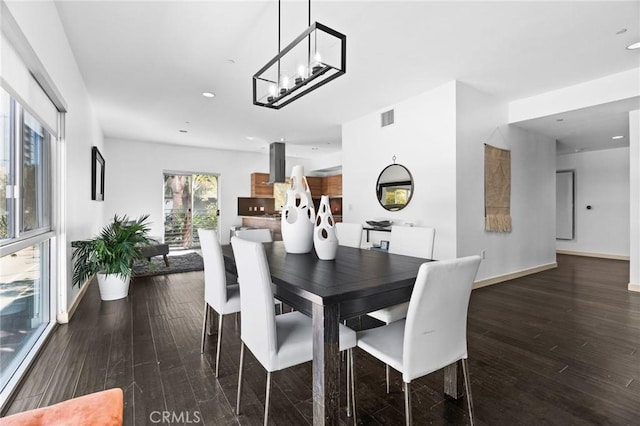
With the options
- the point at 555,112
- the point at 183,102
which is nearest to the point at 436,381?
the point at 555,112

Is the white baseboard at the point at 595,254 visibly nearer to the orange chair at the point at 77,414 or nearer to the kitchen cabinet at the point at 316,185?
Answer: the kitchen cabinet at the point at 316,185

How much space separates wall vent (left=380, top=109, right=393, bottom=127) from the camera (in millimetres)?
4676

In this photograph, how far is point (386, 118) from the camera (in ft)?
15.6

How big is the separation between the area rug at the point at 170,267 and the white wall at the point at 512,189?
4.38 meters

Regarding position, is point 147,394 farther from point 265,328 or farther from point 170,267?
point 170,267

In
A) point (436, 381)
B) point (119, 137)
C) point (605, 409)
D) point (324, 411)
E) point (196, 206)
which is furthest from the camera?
point (196, 206)

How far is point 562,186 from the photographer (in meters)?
7.34

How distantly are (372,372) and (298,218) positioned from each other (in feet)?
3.77

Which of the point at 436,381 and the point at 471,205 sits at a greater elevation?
the point at 471,205

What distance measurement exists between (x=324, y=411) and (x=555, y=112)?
4720mm

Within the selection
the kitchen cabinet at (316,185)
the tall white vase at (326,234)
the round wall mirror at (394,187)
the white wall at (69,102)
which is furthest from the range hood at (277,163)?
the tall white vase at (326,234)

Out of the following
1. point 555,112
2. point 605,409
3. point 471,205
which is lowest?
point 605,409

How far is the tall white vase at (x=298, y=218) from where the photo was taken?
222 cm

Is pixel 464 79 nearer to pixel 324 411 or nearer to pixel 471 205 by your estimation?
pixel 471 205
